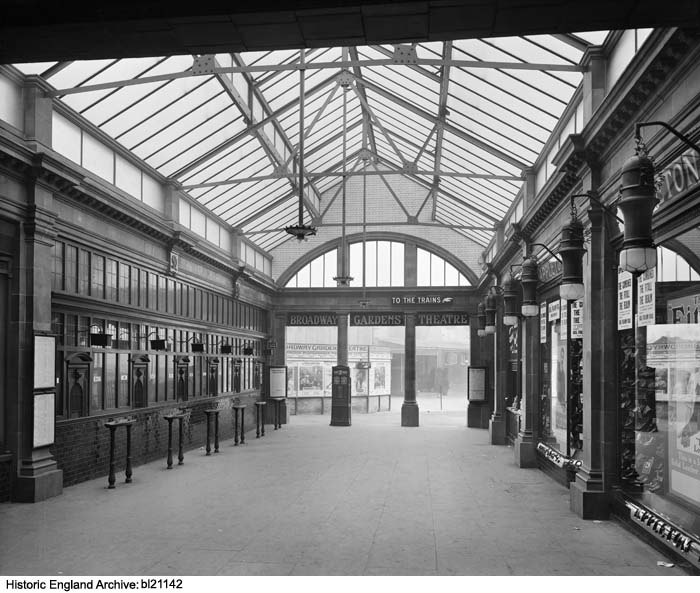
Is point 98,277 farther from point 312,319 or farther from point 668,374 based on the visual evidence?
point 312,319

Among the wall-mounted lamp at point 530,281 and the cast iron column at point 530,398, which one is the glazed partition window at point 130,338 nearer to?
the wall-mounted lamp at point 530,281

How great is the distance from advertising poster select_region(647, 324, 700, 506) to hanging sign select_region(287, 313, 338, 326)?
19799 millimetres

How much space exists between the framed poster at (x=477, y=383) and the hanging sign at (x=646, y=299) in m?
16.6

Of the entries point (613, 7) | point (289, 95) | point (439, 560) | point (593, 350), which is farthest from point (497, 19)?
point (289, 95)

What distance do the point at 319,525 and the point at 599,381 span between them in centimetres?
411

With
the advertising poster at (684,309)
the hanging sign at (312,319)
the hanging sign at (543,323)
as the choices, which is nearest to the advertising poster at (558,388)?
the hanging sign at (543,323)

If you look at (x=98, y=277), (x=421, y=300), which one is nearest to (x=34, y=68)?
(x=98, y=277)

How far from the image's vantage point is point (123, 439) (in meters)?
14.5

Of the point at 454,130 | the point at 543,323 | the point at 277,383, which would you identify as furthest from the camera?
the point at 277,383

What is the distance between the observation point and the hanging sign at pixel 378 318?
27266 mm

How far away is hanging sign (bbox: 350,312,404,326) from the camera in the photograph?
27.3 meters

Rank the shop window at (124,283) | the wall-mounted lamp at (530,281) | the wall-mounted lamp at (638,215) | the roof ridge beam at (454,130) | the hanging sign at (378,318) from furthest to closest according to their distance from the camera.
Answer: the hanging sign at (378,318), the roof ridge beam at (454,130), the shop window at (124,283), the wall-mounted lamp at (530,281), the wall-mounted lamp at (638,215)

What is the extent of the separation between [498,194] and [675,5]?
15.2 m

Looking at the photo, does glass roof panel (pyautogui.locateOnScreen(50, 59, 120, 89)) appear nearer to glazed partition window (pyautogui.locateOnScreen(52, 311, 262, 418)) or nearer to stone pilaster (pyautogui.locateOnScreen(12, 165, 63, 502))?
stone pilaster (pyautogui.locateOnScreen(12, 165, 63, 502))
